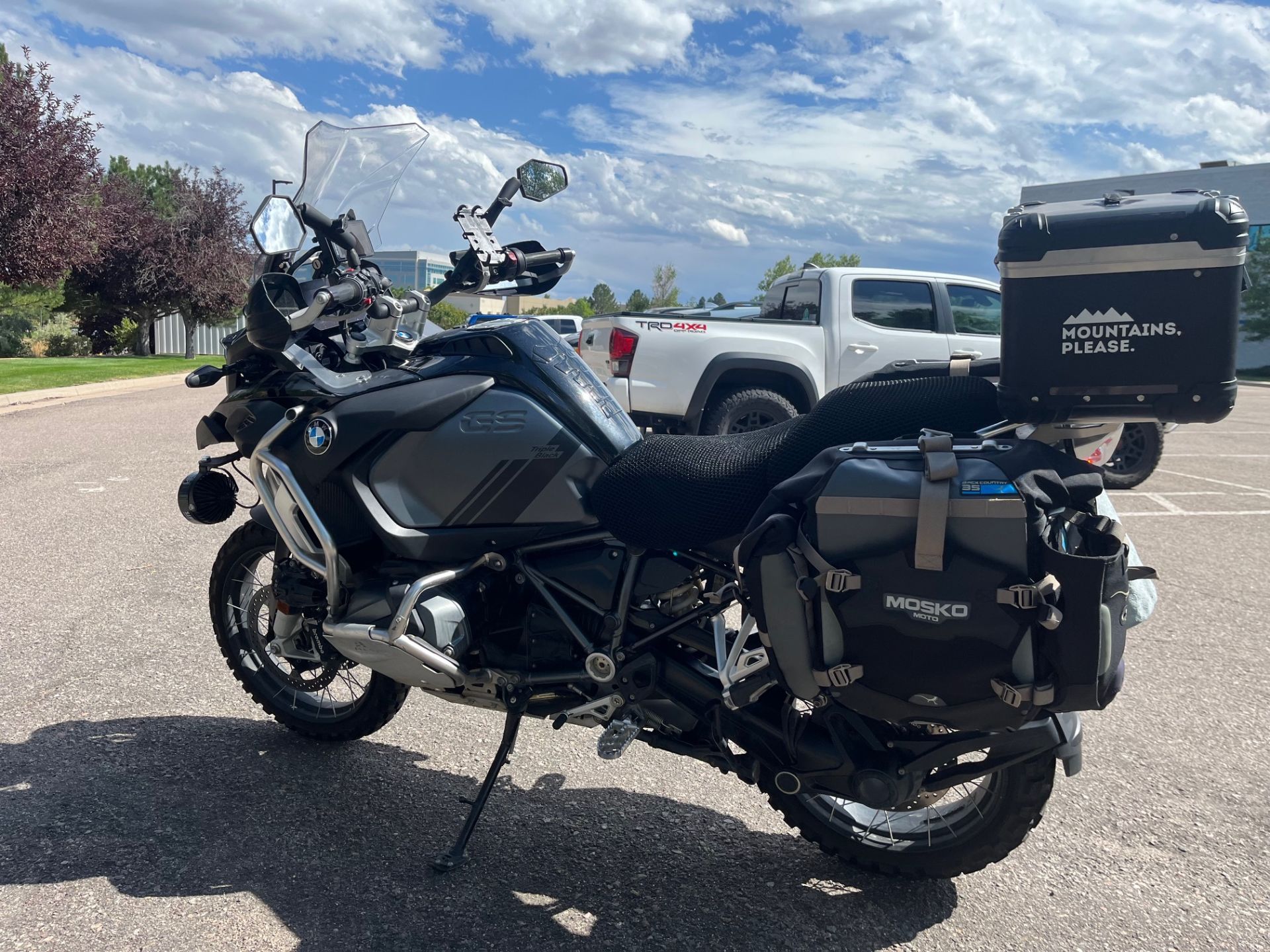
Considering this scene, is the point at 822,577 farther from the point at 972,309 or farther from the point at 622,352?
the point at 972,309

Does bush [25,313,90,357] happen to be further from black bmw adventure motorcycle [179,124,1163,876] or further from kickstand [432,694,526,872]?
kickstand [432,694,526,872]

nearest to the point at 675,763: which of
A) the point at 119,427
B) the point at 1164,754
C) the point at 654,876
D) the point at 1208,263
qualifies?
the point at 654,876

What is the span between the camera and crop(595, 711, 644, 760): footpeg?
2.67 m

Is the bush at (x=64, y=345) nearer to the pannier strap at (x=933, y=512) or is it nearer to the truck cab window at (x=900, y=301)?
the truck cab window at (x=900, y=301)

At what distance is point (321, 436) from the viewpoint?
9.55 ft

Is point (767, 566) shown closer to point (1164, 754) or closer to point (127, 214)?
point (1164, 754)

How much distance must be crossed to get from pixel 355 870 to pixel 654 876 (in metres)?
0.86

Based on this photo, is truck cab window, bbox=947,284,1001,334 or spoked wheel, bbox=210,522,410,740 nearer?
spoked wheel, bbox=210,522,410,740

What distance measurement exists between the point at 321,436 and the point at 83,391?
15.4 m

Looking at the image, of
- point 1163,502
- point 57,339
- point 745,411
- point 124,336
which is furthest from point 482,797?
point 124,336

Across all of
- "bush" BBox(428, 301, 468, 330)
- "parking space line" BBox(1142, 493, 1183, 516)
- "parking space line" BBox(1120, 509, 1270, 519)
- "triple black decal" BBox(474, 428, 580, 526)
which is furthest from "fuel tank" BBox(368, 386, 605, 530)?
"parking space line" BBox(1142, 493, 1183, 516)

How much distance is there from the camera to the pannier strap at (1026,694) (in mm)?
2045

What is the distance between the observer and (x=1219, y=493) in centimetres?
887

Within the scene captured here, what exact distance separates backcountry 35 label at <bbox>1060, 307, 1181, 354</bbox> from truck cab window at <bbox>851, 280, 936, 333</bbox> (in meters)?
7.41
